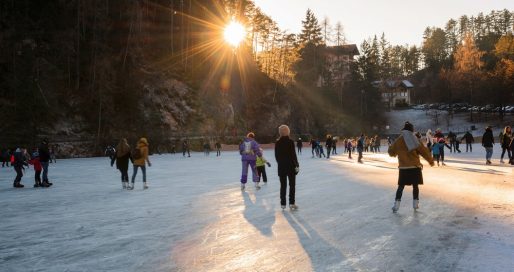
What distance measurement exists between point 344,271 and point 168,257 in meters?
2.21

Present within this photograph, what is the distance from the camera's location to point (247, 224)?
726cm

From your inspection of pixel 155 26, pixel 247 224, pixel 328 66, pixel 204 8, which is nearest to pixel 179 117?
pixel 155 26

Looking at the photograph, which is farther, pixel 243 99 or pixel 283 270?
pixel 243 99

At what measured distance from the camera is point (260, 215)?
8.12 metres

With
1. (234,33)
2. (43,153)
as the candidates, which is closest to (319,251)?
(43,153)

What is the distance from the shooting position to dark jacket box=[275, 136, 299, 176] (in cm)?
856

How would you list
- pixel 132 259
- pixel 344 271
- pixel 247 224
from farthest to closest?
1. pixel 247 224
2. pixel 132 259
3. pixel 344 271

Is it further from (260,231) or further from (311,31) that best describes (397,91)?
(260,231)

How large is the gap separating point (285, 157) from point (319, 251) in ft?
11.1

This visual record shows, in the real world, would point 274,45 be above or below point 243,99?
above

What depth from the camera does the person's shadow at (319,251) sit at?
186 inches

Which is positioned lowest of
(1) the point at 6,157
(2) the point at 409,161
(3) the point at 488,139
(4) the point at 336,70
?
(1) the point at 6,157

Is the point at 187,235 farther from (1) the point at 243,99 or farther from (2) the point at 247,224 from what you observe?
(1) the point at 243,99

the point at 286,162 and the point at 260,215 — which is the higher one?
the point at 286,162
